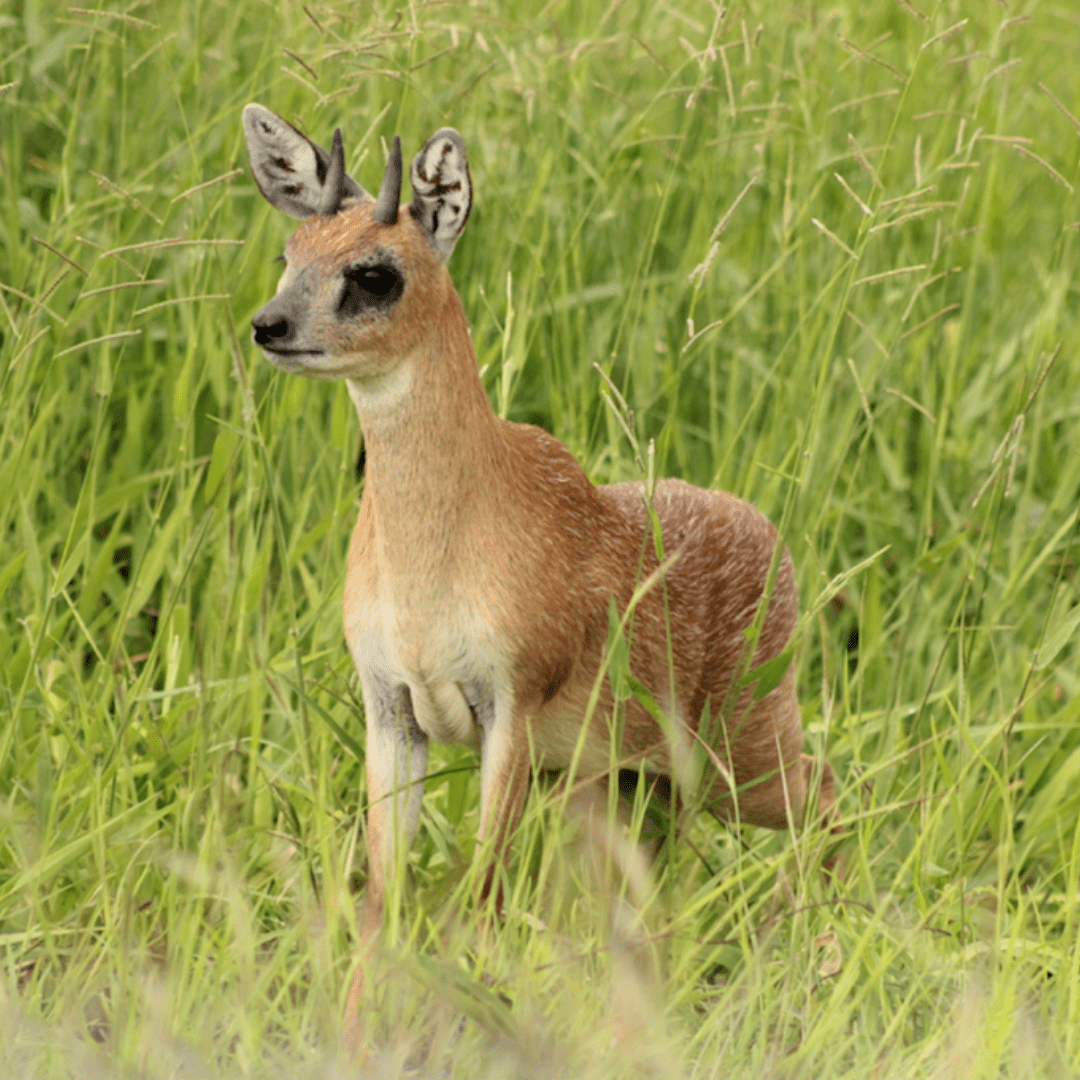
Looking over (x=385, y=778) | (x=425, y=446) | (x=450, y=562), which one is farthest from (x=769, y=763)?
(x=425, y=446)

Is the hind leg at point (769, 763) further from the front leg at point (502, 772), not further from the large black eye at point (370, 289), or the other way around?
the large black eye at point (370, 289)

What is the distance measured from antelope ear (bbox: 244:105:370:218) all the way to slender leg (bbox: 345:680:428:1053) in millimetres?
974

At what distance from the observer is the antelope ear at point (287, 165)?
116 inches

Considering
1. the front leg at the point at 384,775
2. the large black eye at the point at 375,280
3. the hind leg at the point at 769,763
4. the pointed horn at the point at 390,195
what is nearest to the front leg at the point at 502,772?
the front leg at the point at 384,775

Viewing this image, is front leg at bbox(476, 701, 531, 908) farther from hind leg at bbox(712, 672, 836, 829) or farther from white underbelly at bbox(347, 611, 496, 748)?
hind leg at bbox(712, 672, 836, 829)

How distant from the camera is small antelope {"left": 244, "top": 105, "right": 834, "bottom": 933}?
2832 millimetres

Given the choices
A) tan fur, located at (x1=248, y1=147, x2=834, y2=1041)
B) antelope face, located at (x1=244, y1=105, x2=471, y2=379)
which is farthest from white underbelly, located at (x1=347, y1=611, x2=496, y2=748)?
antelope face, located at (x1=244, y1=105, x2=471, y2=379)

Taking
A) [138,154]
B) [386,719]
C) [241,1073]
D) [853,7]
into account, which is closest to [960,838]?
[386,719]

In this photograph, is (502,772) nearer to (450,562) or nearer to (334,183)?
(450,562)

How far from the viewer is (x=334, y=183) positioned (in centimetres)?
289

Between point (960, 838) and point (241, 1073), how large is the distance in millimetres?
1760

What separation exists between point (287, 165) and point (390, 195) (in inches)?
11.6

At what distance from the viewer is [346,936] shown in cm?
331

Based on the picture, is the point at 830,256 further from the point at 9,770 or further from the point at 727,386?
the point at 9,770
